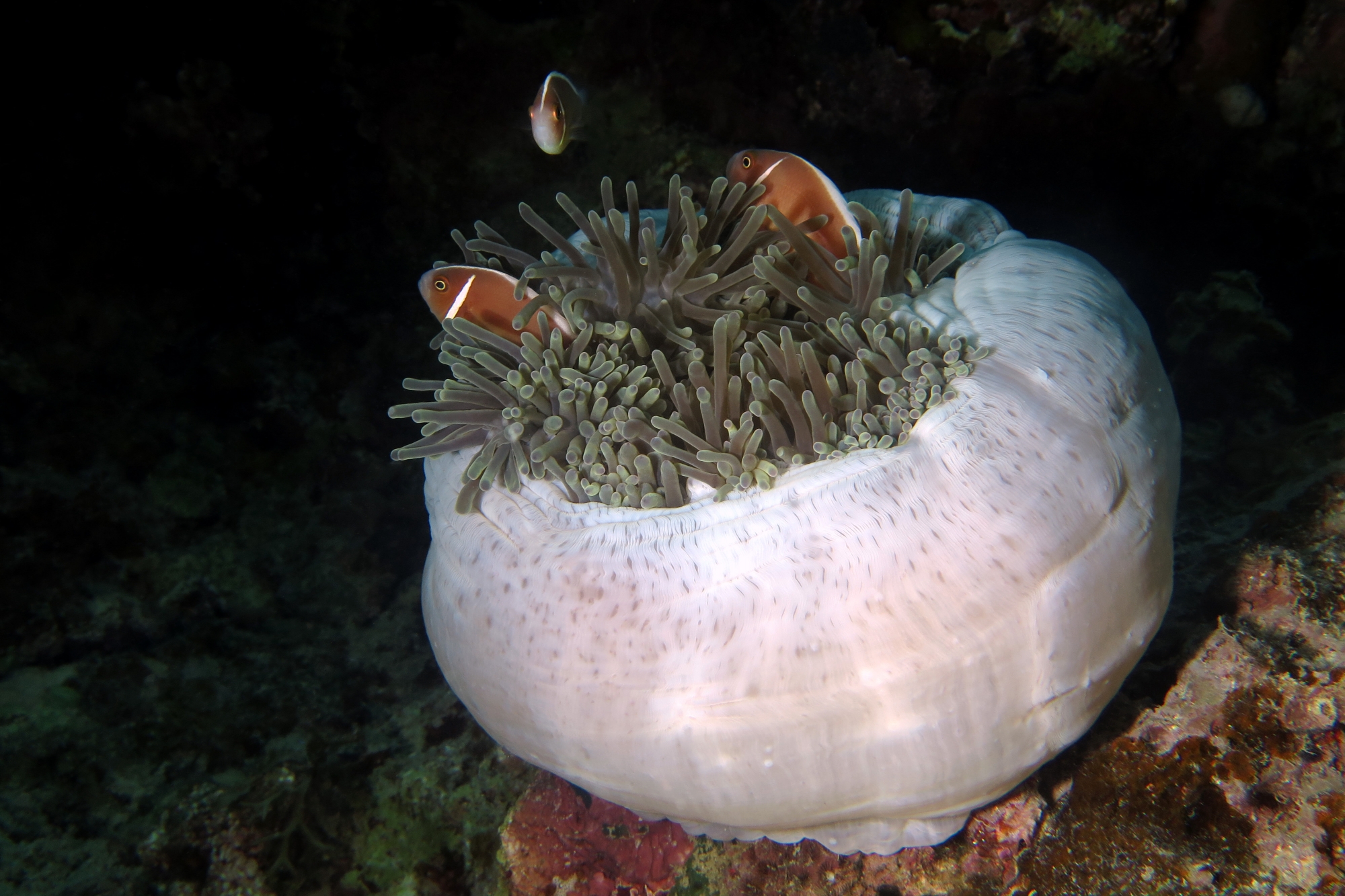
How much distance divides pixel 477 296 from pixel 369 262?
5.29 feet

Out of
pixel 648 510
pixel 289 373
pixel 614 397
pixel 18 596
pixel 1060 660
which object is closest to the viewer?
pixel 1060 660

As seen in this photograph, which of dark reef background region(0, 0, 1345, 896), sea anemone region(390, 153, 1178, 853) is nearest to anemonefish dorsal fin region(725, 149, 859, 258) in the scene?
sea anemone region(390, 153, 1178, 853)

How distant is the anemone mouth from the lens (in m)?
1.45

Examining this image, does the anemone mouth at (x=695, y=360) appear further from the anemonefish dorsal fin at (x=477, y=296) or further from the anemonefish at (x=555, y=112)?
the anemonefish at (x=555, y=112)

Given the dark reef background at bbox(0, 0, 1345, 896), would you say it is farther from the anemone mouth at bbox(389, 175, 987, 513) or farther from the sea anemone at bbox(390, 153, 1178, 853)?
the anemone mouth at bbox(389, 175, 987, 513)

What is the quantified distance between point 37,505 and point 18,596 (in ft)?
1.14

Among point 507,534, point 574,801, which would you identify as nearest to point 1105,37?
point 507,534

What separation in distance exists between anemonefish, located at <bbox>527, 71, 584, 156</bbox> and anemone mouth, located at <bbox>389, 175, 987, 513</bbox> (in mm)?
405

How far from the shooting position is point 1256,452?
7.67 feet

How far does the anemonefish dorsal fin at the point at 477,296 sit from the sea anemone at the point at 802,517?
0.01 m

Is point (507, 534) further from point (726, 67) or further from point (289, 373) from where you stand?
point (726, 67)

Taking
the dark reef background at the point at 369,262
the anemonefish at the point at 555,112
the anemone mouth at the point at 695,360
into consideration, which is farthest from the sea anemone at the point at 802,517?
the dark reef background at the point at 369,262

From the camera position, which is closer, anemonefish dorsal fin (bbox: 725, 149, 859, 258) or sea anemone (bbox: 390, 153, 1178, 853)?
sea anemone (bbox: 390, 153, 1178, 853)

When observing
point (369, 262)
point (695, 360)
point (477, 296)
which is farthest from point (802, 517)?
point (369, 262)
